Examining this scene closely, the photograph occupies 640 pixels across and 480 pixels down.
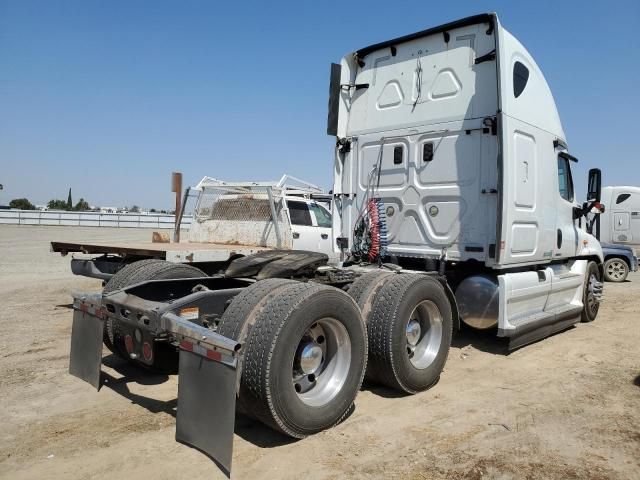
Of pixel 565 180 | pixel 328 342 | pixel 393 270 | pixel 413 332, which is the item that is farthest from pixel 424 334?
pixel 565 180

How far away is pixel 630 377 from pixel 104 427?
4947 millimetres

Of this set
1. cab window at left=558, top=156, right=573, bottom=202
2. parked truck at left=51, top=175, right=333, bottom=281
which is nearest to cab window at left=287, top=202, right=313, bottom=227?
parked truck at left=51, top=175, right=333, bottom=281

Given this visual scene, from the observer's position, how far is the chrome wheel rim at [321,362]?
11.4ft

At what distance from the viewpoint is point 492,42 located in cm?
538

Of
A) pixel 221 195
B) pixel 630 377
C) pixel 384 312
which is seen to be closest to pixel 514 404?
pixel 384 312

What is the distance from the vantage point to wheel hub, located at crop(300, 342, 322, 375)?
3.47m

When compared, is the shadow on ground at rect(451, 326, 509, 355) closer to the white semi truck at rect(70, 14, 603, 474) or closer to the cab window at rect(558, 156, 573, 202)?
the white semi truck at rect(70, 14, 603, 474)

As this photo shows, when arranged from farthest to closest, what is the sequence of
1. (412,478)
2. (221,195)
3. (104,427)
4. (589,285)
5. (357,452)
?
(221,195) → (589,285) → (104,427) → (357,452) → (412,478)

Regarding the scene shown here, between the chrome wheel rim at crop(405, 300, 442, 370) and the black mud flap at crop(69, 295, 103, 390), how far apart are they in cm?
261

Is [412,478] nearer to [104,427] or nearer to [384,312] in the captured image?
[384,312]

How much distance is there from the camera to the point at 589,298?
7.77 m

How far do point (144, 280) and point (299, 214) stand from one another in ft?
16.6

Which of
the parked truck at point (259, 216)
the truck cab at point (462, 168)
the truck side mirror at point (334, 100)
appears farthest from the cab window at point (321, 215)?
the truck side mirror at point (334, 100)

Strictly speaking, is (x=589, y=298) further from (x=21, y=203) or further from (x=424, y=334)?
(x=21, y=203)
